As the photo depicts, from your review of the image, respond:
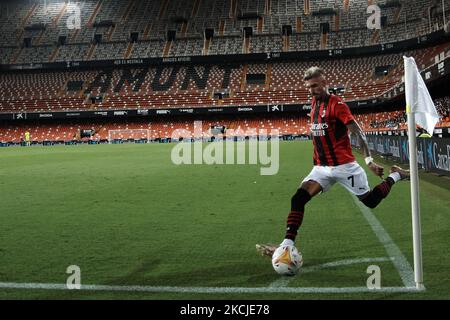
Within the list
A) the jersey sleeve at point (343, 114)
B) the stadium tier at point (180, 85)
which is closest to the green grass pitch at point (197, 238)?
the jersey sleeve at point (343, 114)

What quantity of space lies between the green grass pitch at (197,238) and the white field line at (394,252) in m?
0.08

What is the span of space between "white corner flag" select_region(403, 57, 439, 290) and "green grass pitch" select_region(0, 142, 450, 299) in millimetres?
339

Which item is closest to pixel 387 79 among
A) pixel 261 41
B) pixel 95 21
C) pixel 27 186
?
pixel 261 41

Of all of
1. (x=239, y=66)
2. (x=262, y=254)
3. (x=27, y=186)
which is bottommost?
(x=262, y=254)

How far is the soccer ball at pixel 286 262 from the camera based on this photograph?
477 cm

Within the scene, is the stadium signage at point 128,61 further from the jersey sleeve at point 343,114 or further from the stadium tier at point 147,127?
the jersey sleeve at point 343,114

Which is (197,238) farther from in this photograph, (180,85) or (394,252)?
(180,85)

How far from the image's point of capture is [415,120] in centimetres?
445

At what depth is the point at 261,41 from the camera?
210ft

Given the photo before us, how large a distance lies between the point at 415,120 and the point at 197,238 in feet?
10.8

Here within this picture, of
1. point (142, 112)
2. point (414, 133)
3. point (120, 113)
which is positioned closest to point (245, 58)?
point (142, 112)

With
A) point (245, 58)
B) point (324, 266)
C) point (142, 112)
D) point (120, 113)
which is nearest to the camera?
point (324, 266)
